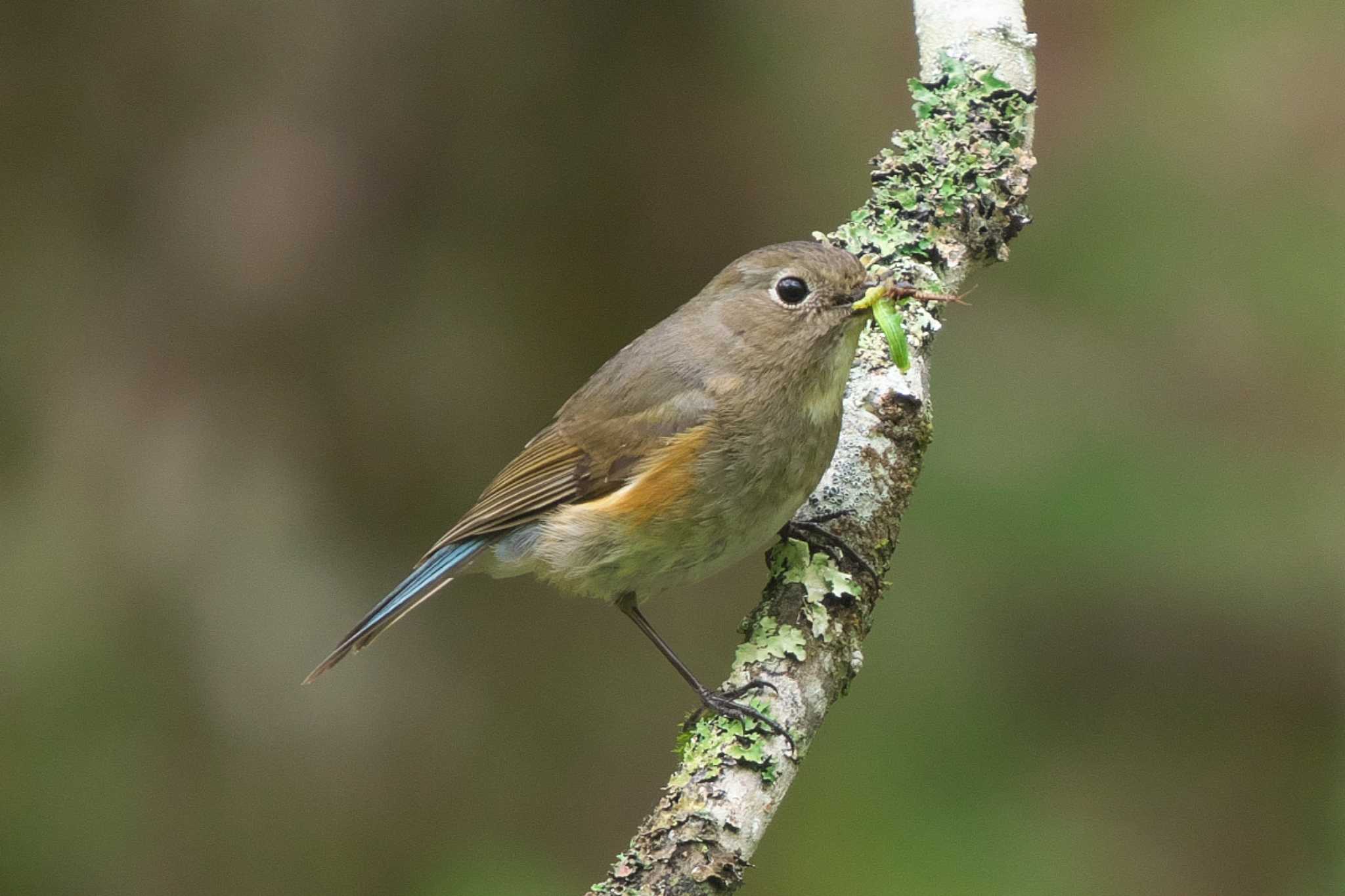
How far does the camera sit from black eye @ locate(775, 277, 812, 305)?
3.39 metres

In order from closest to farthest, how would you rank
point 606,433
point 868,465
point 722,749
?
point 722,749, point 868,465, point 606,433

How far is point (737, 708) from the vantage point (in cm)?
280

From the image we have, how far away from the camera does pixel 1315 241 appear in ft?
15.5

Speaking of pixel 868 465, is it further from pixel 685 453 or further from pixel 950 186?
pixel 950 186

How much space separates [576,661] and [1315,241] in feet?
10.1

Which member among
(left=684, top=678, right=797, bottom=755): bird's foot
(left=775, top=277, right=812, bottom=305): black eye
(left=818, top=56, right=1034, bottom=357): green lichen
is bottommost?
(left=684, top=678, right=797, bottom=755): bird's foot

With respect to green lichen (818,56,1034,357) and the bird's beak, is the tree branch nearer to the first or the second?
green lichen (818,56,1034,357)

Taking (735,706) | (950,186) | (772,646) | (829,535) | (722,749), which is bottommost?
(722,749)

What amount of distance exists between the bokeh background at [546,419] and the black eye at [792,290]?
153 centimetres

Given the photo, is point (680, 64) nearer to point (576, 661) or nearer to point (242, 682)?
point (576, 661)

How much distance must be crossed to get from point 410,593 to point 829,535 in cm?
120

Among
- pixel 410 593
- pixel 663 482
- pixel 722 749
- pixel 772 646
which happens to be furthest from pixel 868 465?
pixel 410 593

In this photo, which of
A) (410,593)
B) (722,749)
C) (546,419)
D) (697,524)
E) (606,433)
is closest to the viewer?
(722,749)

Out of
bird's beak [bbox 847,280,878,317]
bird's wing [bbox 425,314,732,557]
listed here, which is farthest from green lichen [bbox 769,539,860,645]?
bird's beak [bbox 847,280,878,317]
